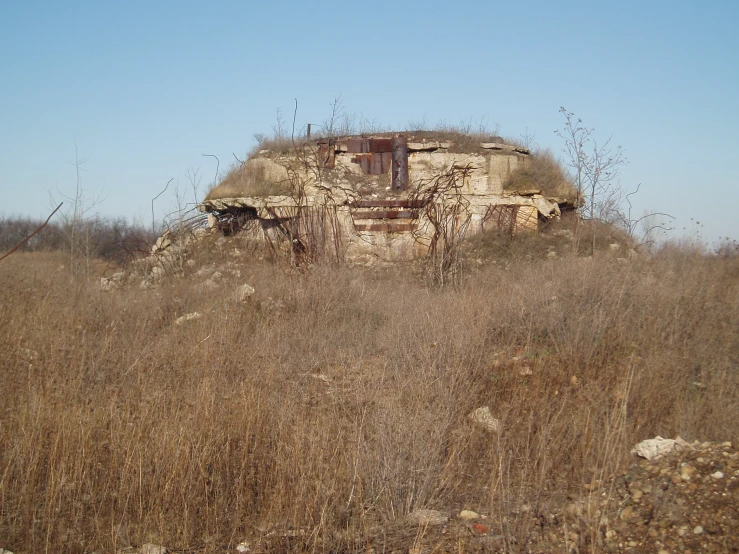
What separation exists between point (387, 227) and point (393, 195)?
605mm

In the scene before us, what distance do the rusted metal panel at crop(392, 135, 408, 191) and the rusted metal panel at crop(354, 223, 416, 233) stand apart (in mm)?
689

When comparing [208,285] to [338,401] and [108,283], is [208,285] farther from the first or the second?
[338,401]

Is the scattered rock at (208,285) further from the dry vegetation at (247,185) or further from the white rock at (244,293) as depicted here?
the dry vegetation at (247,185)

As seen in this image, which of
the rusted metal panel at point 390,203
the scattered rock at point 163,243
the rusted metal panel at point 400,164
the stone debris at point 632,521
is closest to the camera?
the stone debris at point 632,521

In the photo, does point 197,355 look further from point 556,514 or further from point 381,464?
point 556,514

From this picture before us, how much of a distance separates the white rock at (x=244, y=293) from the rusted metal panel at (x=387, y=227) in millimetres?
3557

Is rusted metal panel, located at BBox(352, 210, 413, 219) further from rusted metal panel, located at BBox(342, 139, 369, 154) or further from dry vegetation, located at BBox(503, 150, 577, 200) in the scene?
dry vegetation, located at BBox(503, 150, 577, 200)

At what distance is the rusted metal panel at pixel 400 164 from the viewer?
1163 centimetres

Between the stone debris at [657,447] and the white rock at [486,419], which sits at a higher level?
the stone debris at [657,447]

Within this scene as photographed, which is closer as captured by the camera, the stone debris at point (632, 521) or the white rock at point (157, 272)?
the stone debris at point (632, 521)

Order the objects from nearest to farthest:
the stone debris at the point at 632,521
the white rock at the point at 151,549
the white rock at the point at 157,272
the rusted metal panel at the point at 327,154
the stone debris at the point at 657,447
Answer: the stone debris at the point at 632,521 < the white rock at the point at 151,549 < the stone debris at the point at 657,447 < the white rock at the point at 157,272 < the rusted metal panel at the point at 327,154

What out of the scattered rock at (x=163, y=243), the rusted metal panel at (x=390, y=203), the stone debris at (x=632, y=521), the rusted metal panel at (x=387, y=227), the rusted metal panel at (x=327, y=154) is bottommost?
the stone debris at (x=632, y=521)

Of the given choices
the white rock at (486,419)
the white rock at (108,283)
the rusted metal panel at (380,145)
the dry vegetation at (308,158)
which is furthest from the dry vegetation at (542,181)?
the white rock at (486,419)

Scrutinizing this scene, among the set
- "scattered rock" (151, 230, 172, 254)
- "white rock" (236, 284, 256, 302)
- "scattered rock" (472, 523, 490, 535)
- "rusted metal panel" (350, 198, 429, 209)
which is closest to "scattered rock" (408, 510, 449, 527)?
"scattered rock" (472, 523, 490, 535)
